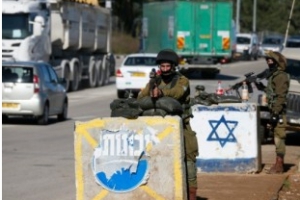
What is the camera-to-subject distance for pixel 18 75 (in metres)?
24.5

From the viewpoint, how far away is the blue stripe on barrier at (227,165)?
14719mm

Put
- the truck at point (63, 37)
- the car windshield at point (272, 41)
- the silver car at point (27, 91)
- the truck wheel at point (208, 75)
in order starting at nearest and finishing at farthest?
the silver car at point (27, 91) → the truck at point (63, 37) → the truck wheel at point (208, 75) → the car windshield at point (272, 41)

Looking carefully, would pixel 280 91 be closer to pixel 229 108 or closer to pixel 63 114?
pixel 229 108

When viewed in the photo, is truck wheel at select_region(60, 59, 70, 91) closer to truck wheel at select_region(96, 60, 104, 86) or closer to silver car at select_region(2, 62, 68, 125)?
truck wheel at select_region(96, 60, 104, 86)

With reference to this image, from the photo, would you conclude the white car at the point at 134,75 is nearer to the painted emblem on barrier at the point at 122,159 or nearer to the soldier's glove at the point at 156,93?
the soldier's glove at the point at 156,93

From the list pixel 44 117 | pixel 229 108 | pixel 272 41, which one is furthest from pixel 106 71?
pixel 229 108

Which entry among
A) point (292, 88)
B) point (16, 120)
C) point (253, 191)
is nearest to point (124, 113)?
point (253, 191)

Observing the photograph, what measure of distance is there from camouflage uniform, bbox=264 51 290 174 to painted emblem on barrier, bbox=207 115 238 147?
61 cm

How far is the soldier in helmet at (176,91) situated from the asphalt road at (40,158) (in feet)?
8.13

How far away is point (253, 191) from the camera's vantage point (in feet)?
42.1

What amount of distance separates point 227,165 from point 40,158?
146 inches

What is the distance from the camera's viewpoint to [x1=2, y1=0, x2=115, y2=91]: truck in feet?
112

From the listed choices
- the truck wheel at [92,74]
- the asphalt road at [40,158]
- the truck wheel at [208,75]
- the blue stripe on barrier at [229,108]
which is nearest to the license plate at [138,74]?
the asphalt road at [40,158]

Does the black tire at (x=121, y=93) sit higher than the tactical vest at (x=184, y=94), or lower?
lower
